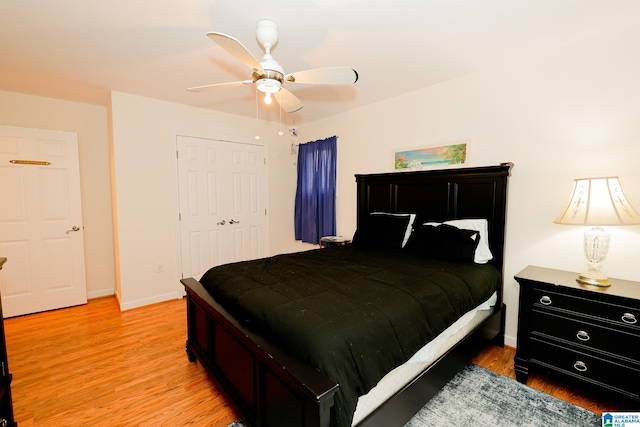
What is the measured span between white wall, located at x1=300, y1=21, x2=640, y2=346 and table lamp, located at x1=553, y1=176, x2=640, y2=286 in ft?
0.94

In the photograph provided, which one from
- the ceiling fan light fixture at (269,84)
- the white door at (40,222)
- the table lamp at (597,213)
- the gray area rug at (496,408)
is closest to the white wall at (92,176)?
the white door at (40,222)

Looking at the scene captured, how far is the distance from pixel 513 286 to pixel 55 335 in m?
4.34

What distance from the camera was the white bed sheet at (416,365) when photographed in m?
1.36

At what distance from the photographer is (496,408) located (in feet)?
6.04

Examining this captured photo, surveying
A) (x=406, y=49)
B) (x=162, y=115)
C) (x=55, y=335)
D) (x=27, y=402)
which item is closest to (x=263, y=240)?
(x=162, y=115)

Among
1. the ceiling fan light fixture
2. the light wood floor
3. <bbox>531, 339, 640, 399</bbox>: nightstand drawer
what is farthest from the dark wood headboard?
the ceiling fan light fixture

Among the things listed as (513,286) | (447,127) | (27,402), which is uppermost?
(447,127)

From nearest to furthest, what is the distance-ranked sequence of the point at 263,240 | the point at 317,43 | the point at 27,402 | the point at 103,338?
the point at 27,402 → the point at 317,43 → the point at 103,338 → the point at 263,240

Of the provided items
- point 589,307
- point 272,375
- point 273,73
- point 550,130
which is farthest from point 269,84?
point 589,307

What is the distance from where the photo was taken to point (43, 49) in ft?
7.54

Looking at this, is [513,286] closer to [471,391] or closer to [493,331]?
[493,331]

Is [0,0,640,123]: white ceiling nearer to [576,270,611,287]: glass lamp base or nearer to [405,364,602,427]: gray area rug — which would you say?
[576,270,611,287]: glass lamp base

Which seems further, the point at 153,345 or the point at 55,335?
the point at 55,335

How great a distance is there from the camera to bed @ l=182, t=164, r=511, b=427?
1231 mm
